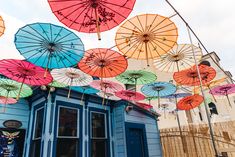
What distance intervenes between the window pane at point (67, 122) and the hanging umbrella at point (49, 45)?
2599mm

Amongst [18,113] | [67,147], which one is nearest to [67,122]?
[67,147]

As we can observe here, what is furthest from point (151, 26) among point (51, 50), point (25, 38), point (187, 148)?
point (187, 148)

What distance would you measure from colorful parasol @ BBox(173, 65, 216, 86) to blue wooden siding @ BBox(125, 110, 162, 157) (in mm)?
3329

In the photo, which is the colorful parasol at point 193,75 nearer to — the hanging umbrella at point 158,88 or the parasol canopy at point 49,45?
the hanging umbrella at point 158,88

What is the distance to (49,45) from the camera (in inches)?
191

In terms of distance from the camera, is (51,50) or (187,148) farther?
(187,148)

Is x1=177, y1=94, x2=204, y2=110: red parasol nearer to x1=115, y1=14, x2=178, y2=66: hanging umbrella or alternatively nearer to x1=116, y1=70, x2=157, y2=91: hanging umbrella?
x1=116, y1=70, x2=157, y2=91: hanging umbrella

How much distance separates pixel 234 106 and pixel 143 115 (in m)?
14.0

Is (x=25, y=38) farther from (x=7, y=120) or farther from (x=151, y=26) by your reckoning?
(x=7, y=120)

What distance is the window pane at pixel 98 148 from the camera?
26.2ft

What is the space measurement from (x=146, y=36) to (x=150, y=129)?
7036 millimetres

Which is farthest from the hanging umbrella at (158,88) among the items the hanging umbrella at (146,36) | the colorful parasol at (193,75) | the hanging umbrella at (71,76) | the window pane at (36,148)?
the window pane at (36,148)

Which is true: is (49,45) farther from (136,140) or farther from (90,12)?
(136,140)

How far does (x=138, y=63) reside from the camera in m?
18.4
